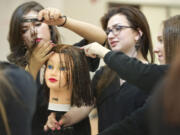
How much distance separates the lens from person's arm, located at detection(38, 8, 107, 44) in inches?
54.9

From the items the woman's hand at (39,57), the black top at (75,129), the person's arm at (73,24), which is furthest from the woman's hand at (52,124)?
the person's arm at (73,24)

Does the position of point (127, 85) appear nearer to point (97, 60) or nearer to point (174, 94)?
point (97, 60)

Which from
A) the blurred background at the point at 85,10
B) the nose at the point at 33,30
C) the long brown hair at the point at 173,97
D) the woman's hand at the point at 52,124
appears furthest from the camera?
the blurred background at the point at 85,10

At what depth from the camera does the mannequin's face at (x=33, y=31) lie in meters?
1.59

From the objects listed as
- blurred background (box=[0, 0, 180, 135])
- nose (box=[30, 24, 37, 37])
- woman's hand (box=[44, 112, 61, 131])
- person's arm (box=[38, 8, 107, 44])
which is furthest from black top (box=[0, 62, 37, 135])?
blurred background (box=[0, 0, 180, 135])

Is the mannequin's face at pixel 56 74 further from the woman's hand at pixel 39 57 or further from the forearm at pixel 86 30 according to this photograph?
the forearm at pixel 86 30

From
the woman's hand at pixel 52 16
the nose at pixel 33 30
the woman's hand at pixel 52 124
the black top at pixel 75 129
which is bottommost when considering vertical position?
the black top at pixel 75 129

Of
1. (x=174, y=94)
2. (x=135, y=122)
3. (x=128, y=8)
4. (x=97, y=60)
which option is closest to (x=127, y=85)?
(x=97, y=60)

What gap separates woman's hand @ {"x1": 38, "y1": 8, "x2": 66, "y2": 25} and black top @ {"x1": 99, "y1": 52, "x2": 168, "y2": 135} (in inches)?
15.9

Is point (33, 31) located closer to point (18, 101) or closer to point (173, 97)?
point (18, 101)

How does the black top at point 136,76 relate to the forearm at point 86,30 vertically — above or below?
below

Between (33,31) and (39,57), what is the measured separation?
236 millimetres

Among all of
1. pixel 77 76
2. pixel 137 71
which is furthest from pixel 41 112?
pixel 137 71

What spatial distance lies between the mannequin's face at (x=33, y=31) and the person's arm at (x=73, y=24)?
18 centimetres
